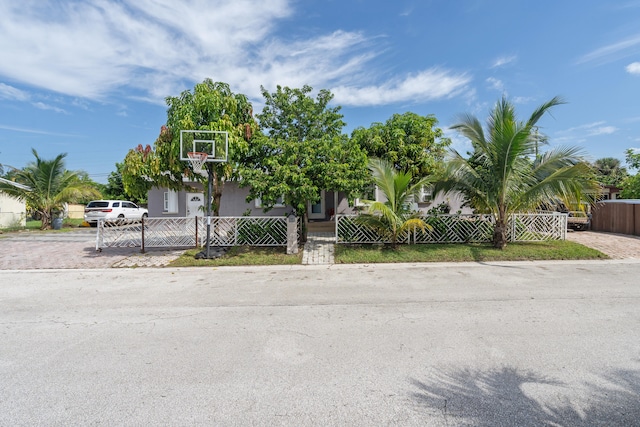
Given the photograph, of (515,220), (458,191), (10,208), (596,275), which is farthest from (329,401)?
(10,208)

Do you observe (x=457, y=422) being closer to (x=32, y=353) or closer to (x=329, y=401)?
(x=329, y=401)

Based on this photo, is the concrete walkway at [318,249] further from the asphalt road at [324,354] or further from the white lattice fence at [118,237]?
the white lattice fence at [118,237]

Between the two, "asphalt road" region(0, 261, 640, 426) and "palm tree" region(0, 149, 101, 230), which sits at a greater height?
"palm tree" region(0, 149, 101, 230)

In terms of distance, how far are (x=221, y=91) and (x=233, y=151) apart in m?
2.37

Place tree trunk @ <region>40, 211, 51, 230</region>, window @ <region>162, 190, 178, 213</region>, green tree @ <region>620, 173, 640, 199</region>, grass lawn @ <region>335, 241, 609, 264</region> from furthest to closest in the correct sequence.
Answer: green tree @ <region>620, 173, 640, 199</region> → tree trunk @ <region>40, 211, 51, 230</region> → window @ <region>162, 190, 178, 213</region> → grass lawn @ <region>335, 241, 609, 264</region>

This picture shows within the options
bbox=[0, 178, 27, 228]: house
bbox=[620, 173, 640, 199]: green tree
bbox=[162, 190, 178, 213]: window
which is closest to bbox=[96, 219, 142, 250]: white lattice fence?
bbox=[162, 190, 178, 213]: window

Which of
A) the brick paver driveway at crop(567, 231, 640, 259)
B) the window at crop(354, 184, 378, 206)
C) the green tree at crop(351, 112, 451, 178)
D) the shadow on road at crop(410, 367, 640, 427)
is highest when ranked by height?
the green tree at crop(351, 112, 451, 178)

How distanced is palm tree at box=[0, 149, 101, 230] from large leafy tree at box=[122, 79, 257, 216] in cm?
1072

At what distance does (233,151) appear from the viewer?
973 centimetres

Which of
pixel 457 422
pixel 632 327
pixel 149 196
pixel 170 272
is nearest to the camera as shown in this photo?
pixel 457 422

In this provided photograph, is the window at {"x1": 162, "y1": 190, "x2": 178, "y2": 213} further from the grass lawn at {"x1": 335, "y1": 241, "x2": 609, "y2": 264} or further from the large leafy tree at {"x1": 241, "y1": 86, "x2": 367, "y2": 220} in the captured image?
the grass lawn at {"x1": 335, "y1": 241, "x2": 609, "y2": 264}

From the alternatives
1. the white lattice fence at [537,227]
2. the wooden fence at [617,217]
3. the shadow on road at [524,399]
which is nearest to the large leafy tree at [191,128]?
the shadow on road at [524,399]

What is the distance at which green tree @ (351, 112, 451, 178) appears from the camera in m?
11.8

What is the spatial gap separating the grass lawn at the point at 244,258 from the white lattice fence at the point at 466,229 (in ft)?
6.60
